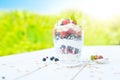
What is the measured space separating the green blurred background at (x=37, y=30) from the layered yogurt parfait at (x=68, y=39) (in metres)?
3.02

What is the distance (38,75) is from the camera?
155 centimetres

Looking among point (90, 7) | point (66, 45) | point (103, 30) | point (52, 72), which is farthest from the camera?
point (103, 30)

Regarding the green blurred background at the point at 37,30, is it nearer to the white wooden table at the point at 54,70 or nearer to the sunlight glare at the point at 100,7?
the sunlight glare at the point at 100,7

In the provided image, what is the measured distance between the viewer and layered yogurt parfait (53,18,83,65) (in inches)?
72.3

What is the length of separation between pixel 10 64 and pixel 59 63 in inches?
11.8

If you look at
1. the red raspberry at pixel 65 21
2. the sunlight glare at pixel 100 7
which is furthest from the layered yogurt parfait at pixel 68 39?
the sunlight glare at pixel 100 7

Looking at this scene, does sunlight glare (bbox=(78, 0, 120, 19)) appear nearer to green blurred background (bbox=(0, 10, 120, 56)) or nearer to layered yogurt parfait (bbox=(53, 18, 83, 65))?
green blurred background (bbox=(0, 10, 120, 56))

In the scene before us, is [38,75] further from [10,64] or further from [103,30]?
[103,30]

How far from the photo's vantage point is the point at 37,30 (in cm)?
511

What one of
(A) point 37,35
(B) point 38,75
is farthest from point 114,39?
(B) point 38,75

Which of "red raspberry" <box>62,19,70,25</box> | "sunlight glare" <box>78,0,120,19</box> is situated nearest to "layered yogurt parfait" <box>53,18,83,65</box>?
"red raspberry" <box>62,19,70,25</box>

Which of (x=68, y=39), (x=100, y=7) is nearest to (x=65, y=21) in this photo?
(x=68, y=39)

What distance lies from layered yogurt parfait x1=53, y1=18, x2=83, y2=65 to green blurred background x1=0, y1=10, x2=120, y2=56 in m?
3.02

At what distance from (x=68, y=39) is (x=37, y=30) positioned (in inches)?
130
